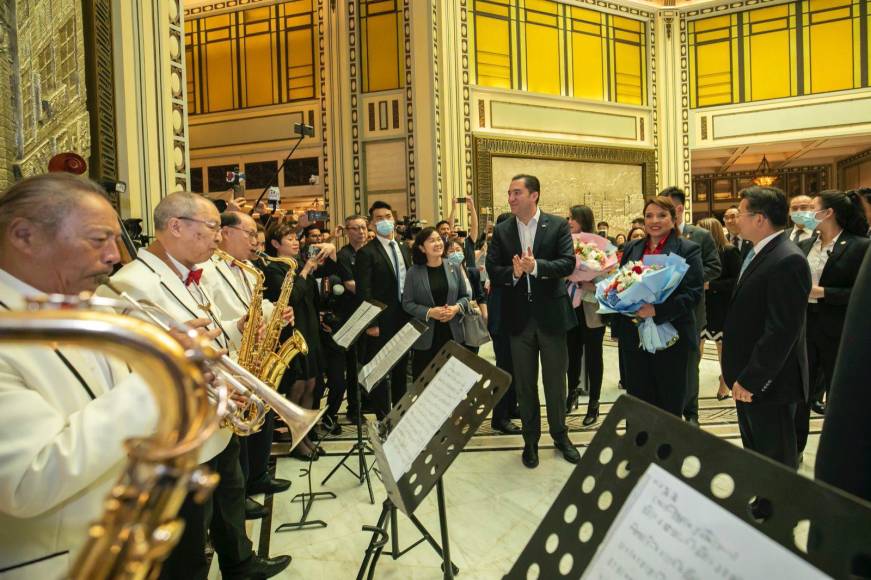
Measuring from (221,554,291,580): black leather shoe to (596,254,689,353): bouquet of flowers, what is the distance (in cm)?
222

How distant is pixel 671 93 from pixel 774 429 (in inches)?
484

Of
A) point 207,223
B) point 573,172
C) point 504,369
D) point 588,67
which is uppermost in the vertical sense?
point 588,67

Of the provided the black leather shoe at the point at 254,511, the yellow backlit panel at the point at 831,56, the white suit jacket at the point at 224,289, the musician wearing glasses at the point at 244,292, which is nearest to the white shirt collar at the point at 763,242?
the musician wearing glasses at the point at 244,292

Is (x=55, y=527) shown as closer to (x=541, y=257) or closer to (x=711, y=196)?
(x=541, y=257)

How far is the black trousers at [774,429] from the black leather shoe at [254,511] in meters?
2.69

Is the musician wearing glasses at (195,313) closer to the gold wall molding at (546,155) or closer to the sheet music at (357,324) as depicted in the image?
the sheet music at (357,324)

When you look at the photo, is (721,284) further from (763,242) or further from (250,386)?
(250,386)

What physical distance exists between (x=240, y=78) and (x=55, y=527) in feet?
40.9

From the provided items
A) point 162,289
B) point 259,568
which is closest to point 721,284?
point 259,568

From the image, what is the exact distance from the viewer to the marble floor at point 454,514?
2.83 m

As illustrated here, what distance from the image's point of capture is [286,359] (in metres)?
3.07

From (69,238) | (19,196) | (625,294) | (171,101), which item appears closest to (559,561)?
(69,238)

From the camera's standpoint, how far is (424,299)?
15.1ft

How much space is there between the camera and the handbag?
181 inches
